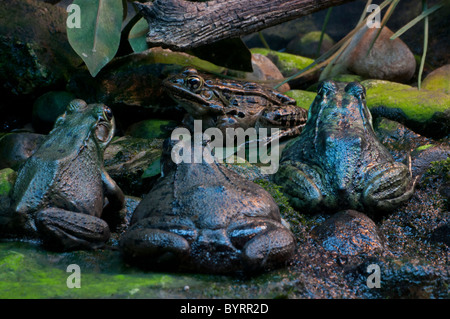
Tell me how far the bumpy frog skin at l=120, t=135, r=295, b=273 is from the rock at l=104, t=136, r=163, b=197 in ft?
4.45

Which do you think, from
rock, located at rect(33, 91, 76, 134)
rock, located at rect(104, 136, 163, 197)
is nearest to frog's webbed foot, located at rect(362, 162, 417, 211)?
rock, located at rect(104, 136, 163, 197)

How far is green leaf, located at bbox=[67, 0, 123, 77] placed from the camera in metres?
5.01

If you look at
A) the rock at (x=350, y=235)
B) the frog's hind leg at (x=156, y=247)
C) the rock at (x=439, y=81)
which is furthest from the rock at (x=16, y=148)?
the rock at (x=439, y=81)

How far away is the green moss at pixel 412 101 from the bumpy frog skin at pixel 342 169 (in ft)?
3.62

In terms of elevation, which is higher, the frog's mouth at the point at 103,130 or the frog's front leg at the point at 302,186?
the frog's mouth at the point at 103,130

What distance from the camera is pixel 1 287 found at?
283 centimetres

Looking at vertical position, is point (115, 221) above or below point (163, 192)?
below

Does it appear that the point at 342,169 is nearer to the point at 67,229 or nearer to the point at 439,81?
the point at 67,229

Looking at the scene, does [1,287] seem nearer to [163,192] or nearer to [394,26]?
[163,192]

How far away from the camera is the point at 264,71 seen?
7.77 metres

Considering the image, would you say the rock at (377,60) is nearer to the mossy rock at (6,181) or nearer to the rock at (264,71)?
the rock at (264,71)

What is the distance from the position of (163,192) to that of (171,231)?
0.50m

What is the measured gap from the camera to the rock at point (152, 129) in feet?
20.0

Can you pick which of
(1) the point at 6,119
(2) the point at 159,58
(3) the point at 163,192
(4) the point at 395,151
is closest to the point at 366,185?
(4) the point at 395,151
